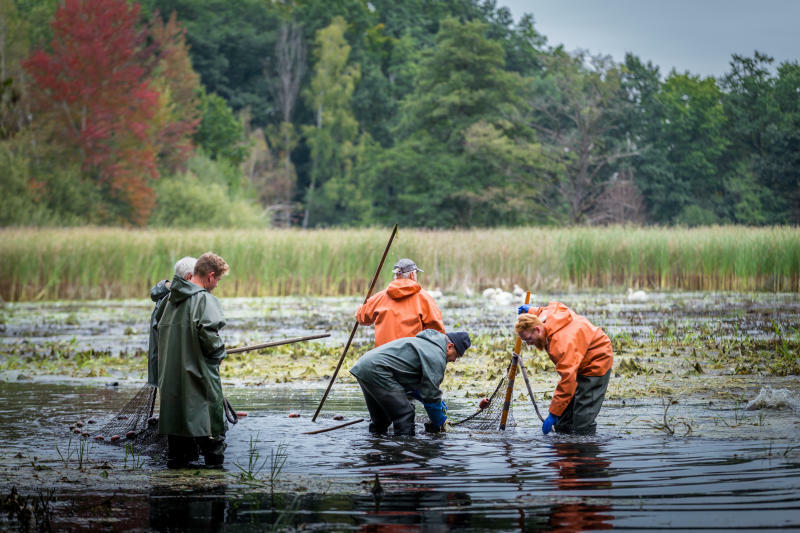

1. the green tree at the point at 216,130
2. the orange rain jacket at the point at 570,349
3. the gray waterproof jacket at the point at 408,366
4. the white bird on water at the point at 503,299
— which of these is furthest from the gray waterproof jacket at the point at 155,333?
the green tree at the point at 216,130

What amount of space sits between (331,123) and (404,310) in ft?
179

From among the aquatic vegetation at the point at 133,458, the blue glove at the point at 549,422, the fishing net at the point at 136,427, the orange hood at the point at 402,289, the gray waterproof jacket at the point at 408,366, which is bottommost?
the aquatic vegetation at the point at 133,458

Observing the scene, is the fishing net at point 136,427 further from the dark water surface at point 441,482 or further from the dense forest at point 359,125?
the dense forest at point 359,125

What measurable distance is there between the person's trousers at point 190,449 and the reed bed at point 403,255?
52.1 feet

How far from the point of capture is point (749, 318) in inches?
658

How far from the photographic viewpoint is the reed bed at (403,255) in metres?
23.4

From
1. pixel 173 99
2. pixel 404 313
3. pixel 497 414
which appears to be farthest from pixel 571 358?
pixel 173 99

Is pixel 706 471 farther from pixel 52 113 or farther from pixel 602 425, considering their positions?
pixel 52 113

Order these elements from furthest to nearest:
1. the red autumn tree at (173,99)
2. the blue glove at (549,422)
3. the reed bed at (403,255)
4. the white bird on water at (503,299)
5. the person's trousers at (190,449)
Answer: the red autumn tree at (173,99) < the reed bed at (403,255) < the white bird on water at (503,299) < the blue glove at (549,422) < the person's trousers at (190,449)

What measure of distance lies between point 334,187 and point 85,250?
3775 centimetres

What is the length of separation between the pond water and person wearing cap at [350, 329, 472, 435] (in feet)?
0.73

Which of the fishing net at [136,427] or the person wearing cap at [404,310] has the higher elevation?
the person wearing cap at [404,310]

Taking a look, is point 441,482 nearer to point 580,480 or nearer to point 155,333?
point 580,480

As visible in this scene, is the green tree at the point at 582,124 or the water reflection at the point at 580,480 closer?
the water reflection at the point at 580,480
